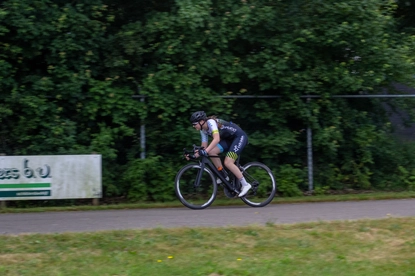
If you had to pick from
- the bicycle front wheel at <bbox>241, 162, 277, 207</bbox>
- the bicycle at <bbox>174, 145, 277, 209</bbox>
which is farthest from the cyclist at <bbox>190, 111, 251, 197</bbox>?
the bicycle front wheel at <bbox>241, 162, 277, 207</bbox>

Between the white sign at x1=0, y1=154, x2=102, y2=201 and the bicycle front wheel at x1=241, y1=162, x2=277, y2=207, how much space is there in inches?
107

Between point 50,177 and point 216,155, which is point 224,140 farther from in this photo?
point 50,177

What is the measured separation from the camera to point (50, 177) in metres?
10.7

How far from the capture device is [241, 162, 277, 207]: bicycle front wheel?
10.4m

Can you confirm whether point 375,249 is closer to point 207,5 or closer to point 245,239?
point 245,239

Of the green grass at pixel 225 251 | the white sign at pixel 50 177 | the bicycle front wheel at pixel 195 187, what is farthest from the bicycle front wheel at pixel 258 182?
the white sign at pixel 50 177

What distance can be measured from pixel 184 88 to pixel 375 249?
5337mm

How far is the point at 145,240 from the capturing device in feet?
24.5

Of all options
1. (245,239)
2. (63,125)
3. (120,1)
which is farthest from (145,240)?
(120,1)

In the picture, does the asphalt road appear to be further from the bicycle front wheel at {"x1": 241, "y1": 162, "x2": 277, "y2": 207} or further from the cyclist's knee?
the cyclist's knee

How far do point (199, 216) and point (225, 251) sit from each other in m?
2.17

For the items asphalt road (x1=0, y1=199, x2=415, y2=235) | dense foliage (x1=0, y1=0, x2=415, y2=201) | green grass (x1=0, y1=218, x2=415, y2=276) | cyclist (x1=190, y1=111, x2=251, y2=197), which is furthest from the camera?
dense foliage (x1=0, y1=0, x2=415, y2=201)

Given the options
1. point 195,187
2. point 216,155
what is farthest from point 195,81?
point 195,187

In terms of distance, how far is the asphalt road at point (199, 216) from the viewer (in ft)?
28.0
